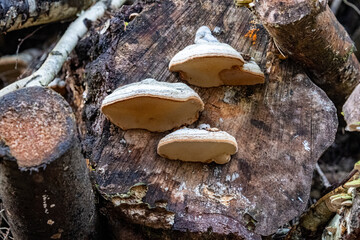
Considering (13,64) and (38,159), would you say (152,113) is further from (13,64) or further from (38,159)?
(13,64)

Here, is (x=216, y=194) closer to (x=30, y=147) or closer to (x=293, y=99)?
(x=293, y=99)

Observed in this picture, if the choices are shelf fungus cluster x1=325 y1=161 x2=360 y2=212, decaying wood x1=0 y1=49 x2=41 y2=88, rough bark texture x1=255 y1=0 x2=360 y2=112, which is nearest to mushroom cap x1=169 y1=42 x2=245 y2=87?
rough bark texture x1=255 y1=0 x2=360 y2=112

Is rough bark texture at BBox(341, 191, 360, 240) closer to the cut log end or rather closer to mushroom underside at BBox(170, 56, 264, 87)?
mushroom underside at BBox(170, 56, 264, 87)

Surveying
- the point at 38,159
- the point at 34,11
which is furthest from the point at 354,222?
the point at 34,11

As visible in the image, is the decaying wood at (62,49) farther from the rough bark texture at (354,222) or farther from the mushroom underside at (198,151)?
the rough bark texture at (354,222)

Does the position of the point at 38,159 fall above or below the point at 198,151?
above
